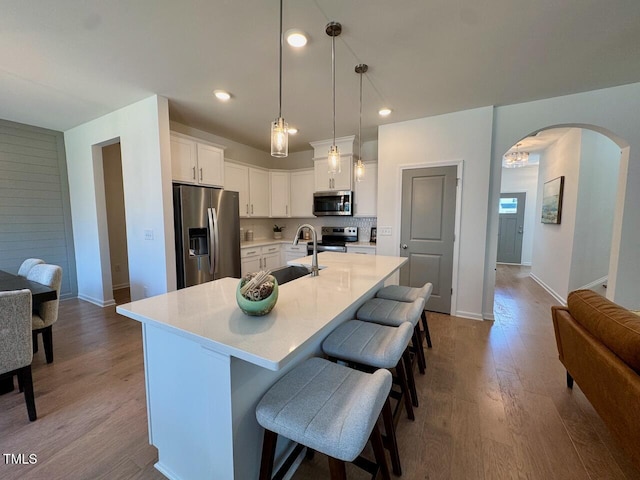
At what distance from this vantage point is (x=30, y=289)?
201 cm

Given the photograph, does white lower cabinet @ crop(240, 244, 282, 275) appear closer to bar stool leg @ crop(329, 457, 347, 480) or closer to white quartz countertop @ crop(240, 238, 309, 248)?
white quartz countertop @ crop(240, 238, 309, 248)

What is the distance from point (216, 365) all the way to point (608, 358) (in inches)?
76.0

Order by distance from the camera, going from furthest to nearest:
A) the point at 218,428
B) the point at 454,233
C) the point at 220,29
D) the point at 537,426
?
1. the point at 454,233
2. the point at 220,29
3. the point at 537,426
4. the point at 218,428

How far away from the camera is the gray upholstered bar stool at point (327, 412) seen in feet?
2.84

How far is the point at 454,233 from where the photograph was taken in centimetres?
336

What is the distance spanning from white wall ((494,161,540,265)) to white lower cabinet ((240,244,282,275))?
614cm

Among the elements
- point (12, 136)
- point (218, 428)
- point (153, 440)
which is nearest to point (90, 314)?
point (12, 136)

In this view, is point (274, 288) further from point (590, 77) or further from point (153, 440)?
point (590, 77)

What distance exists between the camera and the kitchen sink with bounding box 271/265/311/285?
2193mm

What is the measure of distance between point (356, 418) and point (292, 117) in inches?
135

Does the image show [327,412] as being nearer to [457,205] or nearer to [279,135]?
[279,135]

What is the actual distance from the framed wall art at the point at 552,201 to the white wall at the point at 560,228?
0.09 meters

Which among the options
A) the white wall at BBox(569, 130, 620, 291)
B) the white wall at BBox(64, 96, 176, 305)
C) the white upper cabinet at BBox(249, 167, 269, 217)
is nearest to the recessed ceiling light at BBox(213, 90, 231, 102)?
the white wall at BBox(64, 96, 176, 305)

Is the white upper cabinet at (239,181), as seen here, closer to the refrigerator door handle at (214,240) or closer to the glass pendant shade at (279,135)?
the refrigerator door handle at (214,240)
